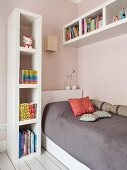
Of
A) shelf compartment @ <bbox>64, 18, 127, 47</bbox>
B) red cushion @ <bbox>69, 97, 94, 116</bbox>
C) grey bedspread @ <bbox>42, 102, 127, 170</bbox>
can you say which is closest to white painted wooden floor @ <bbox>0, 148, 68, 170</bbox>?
grey bedspread @ <bbox>42, 102, 127, 170</bbox>

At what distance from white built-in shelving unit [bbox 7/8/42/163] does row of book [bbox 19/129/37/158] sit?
0.05m

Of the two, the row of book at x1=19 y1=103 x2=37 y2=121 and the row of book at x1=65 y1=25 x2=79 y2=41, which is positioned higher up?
the row of book at x1=65 y1=25 x2=79 y2=41

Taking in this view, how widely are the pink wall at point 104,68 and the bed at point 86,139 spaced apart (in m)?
0.73

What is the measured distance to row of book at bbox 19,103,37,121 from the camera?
6.73 feet

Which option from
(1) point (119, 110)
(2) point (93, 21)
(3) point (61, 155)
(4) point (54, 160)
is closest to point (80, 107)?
(1) point (119, 110)

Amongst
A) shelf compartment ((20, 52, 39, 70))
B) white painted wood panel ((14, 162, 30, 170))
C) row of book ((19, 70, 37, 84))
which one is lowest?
white painted wood panel ((14, 162, 30, 170))

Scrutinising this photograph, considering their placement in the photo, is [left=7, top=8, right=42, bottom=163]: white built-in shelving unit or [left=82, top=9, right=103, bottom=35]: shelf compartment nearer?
[left=7, top=8, right=42, bottom=163]: white built-in shelving unit

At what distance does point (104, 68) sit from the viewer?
104 inches

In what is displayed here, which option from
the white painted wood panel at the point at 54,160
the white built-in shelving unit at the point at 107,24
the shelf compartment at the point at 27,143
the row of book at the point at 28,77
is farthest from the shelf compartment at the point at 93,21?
the white painted wood panel at the point at 54,160

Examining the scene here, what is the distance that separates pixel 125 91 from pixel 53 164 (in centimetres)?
146

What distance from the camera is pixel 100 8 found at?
216 centimetres

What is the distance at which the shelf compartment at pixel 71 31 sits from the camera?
8.95ft

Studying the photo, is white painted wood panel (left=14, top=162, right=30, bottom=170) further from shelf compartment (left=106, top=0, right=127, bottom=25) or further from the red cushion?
shelf compartment (left=106, top=0, right=127, bottom=25)

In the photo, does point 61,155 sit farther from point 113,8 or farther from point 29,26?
point 113,8
